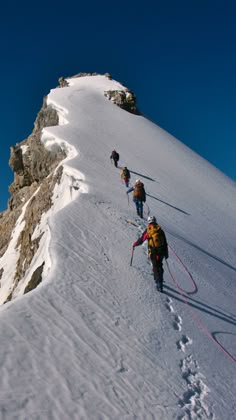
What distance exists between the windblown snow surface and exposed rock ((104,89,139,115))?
3014 centimetres

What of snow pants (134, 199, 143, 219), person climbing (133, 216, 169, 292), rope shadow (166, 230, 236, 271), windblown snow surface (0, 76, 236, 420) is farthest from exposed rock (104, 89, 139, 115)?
person climbing (133, 216, 169, 292)

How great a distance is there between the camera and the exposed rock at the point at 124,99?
4406cm

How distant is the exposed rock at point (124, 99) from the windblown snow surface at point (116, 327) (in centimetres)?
3014

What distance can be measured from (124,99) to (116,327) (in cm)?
4015

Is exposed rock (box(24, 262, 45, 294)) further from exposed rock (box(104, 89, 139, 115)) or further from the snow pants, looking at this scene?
exposed rock (box(104, 89, 139, 115))

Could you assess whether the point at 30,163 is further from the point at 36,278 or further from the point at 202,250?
the point at 36,278

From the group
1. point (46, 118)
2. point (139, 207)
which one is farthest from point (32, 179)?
point (139, 207)

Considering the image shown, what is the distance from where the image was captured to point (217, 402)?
609cm

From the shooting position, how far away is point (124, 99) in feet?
145

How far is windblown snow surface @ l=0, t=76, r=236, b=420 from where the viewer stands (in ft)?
17.0

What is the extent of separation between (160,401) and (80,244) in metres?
4.90

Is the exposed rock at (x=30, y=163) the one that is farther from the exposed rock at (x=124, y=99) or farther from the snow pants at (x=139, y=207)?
the snow pants at (x=139, y=207)

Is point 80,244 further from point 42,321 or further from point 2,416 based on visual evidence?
point 2,416

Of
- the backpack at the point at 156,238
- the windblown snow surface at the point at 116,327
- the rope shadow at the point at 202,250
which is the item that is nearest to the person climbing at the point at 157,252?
the backpack at the point at 156,238
